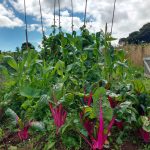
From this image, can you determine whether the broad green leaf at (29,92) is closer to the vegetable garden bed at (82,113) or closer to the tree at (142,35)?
the vegetable garden bed at (82,113)

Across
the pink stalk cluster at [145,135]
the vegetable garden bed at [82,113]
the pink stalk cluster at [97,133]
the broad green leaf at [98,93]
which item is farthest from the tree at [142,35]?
the broad green leaf at [98,93]

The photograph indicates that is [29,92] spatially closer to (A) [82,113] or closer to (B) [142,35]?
(A) [82,113]

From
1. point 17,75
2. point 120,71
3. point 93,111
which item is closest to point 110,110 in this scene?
point 93,111

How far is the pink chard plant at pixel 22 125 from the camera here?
3.14 m

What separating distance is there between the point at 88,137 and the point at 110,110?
0.43m

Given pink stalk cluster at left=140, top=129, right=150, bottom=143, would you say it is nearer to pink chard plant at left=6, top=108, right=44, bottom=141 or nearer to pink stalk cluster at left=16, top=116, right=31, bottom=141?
pink chard plant at left=6, top=108, right=44, bottom=141

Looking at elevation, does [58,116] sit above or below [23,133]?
above

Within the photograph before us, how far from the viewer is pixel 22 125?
330 cm

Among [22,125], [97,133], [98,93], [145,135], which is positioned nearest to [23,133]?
[22,125]

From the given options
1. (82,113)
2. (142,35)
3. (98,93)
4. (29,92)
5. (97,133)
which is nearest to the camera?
(98,93)

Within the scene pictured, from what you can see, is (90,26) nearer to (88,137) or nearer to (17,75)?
(17,75)

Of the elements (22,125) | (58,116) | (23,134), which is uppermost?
(58,116)

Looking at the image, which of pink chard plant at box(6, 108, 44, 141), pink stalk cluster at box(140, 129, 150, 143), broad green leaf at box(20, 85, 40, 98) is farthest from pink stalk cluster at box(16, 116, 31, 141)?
pink stalk cluster at box(140, 129, 150, 143)

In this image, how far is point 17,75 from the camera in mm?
4191
